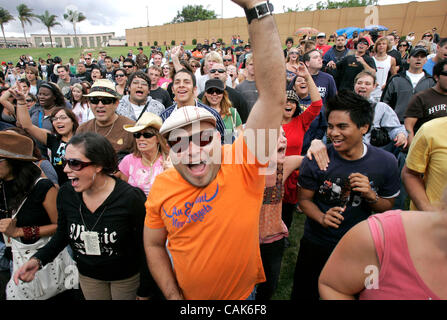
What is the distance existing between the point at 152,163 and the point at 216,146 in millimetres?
1531

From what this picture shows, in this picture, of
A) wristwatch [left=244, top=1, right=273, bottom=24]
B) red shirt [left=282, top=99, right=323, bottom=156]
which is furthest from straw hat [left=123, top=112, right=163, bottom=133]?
wristwatch [left=244, top=1, right=273, bottom=24]

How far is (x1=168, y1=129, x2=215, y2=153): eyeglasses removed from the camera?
1.44m

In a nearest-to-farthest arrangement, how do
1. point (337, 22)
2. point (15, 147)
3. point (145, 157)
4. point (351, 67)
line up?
point (15, 147)
point (145, 157)
point (351, 67)
point (337, 22)

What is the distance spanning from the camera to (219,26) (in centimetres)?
4312

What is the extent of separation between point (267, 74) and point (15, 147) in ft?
7.67

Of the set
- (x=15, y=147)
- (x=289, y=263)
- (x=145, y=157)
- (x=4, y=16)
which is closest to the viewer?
(x=15, y=147)

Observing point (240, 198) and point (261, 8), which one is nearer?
point (261, 8)

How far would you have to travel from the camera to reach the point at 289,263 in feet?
11.2

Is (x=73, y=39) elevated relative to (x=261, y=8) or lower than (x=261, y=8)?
elevated

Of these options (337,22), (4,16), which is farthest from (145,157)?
(4,16)

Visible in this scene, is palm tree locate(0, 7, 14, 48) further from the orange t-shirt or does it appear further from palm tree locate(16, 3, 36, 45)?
the orange t-shirt

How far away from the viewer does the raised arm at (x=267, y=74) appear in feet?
3.69

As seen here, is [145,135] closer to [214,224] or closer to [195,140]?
[195,140]
